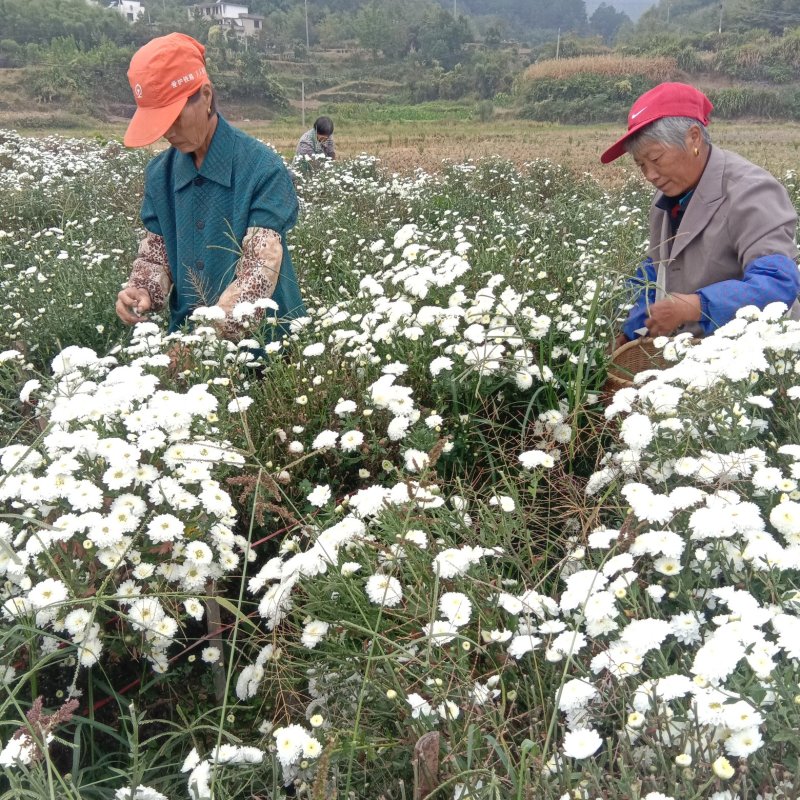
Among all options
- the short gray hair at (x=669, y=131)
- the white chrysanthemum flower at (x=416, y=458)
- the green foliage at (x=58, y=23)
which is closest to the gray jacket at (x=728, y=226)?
the short gray hair at (x=669, y=131)

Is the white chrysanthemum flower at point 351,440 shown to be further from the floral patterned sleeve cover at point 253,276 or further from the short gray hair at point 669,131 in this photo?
the short gray hair at point 669,131

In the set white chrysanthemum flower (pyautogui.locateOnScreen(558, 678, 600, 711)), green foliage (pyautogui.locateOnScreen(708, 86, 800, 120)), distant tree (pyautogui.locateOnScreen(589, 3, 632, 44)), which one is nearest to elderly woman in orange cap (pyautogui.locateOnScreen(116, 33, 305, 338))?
white chrysanthemum flower (pyautogui.locateOnScreen(558, 678, 600, 711))

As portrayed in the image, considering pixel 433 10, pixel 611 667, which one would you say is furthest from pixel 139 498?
pixel 433 10

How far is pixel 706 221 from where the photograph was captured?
2795 mm

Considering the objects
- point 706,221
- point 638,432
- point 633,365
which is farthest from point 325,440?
point 706,221

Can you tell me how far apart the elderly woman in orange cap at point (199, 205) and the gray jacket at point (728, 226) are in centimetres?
152

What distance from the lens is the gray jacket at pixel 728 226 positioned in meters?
2.65

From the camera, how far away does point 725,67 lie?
4425cm

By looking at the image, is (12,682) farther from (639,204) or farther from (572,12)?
(572,12)

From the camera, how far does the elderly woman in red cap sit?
2.59 m

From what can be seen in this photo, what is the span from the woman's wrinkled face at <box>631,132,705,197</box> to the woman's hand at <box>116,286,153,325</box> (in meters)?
2.07

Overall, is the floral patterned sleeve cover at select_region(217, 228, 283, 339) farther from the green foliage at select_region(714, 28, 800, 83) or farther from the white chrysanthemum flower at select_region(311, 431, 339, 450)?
the green foliage at select_region(714, 28, 800, 83)

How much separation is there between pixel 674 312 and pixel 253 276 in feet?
5.13

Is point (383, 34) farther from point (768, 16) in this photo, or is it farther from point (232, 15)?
point (768, 16)
